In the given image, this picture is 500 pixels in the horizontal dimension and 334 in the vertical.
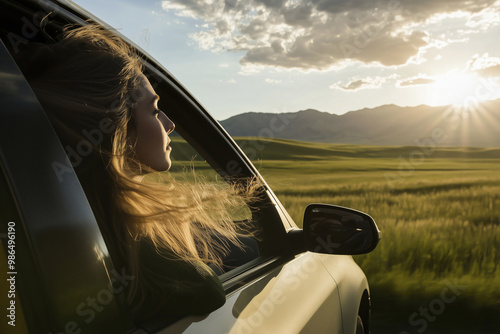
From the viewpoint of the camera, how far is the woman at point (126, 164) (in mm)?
1248

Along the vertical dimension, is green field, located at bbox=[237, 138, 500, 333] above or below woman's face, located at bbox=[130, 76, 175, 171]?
below

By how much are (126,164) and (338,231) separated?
108cm

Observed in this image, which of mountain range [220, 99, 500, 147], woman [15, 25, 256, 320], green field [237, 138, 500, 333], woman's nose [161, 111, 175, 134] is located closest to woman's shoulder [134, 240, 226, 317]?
woman [15, 25, 256, 320]

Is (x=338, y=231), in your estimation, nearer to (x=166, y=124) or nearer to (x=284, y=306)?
(x=284, y=306)

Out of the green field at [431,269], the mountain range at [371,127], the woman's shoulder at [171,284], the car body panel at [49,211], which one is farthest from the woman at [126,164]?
the mountain range at [371,127]

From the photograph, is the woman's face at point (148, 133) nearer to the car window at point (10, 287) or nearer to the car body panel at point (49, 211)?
the car body panel at point (49, 211)

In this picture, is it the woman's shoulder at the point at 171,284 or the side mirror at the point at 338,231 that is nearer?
the woman's shoulder at the point at 171,284

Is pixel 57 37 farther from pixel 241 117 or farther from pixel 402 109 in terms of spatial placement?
pixel 402 109

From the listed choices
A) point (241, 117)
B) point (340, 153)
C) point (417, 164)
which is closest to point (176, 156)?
point (417, 164)

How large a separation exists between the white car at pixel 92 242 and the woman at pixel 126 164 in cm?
5

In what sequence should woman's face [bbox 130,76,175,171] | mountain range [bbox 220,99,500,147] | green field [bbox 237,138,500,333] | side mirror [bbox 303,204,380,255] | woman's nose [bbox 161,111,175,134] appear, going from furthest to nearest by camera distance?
mountain range [bbox 220,99,500,147], green field [bbox 237,138,500,333], side mirror [bbox 303,204,380,255], woman's nose [bbox 161,111,175,134], woman's face [bbox 130,76,175,171]

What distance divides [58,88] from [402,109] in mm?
163457

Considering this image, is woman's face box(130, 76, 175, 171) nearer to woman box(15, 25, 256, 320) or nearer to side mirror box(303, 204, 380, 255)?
woman box(15, 25, 256, 320)

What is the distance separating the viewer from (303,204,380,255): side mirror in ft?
7.18
